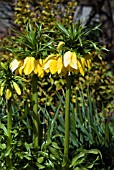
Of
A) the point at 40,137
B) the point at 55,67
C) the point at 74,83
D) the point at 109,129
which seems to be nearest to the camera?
the point at 55,67

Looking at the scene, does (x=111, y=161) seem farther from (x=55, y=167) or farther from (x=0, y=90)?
(x=0, y=90)

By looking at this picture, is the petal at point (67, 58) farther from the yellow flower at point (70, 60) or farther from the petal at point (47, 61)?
the petal at point (47, 61)

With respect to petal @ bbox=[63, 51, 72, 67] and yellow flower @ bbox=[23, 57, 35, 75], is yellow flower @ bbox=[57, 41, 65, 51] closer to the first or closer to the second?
petal @ bbox=[63, 51, 72, 67]

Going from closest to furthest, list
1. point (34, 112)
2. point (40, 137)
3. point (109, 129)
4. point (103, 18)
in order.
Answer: point (34, 112) → point (40, 137) → point (109, 129) → point (103, 18)

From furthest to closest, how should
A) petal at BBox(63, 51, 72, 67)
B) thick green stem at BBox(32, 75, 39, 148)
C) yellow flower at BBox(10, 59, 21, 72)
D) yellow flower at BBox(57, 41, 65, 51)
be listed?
thick green stem at BBox(32, 75, 39, 148), yellow flower at BBox(10, 59, 21, 72), yellow flower at BBox(57, 41, 65, 51), petal at BBox(63, 51, 72, 67)

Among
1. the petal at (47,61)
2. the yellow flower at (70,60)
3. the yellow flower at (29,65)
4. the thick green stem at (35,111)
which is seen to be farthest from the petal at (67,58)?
the thick green stem at (35,111)

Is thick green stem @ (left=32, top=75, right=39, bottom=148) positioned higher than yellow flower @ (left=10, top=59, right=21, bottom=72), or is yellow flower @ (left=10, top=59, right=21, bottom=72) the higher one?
yellow flower @ (left=10, top=59, right=21, bottom=72)

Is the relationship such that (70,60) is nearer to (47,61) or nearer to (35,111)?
(47,61)

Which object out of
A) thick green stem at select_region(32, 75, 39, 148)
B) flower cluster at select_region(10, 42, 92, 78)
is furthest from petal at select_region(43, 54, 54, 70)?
thick green stem at select_region(32, 75, 39, 148)

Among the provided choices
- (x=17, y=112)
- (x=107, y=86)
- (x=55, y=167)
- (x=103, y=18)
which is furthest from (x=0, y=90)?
(x=103, y=18)
